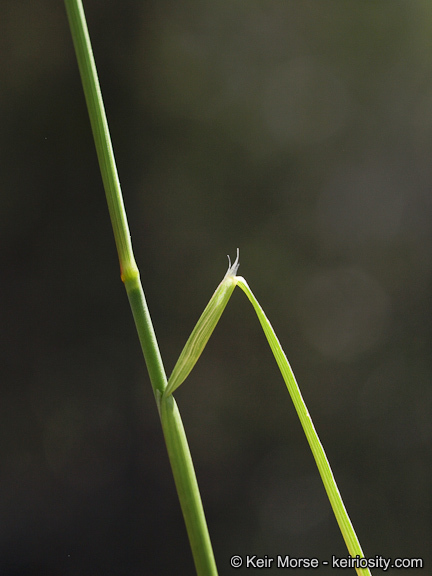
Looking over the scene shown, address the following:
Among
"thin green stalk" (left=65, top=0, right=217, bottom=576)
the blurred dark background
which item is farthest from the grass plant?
the blurred dark background

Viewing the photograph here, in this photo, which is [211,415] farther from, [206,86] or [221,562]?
[206,86]

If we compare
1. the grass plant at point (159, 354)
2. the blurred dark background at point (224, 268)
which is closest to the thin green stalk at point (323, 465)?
the grass plant at point (159, 354)

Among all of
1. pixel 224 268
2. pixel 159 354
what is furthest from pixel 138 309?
pixel 224 268

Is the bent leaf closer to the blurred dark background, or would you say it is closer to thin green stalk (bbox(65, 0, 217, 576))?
thin green stalk (bbox(65, 0, 217, 576))

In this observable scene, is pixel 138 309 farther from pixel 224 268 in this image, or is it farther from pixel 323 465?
pixel 224 268

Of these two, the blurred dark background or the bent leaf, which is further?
the blurred dark background

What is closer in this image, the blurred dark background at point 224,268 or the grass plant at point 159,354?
the grass plant at point 159,354

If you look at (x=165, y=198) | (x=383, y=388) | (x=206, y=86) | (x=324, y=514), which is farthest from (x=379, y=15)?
(x=324, y=514)

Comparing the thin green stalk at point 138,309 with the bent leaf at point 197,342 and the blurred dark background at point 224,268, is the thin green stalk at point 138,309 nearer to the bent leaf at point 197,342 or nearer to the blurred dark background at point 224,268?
the bent leaf at point 197,342
